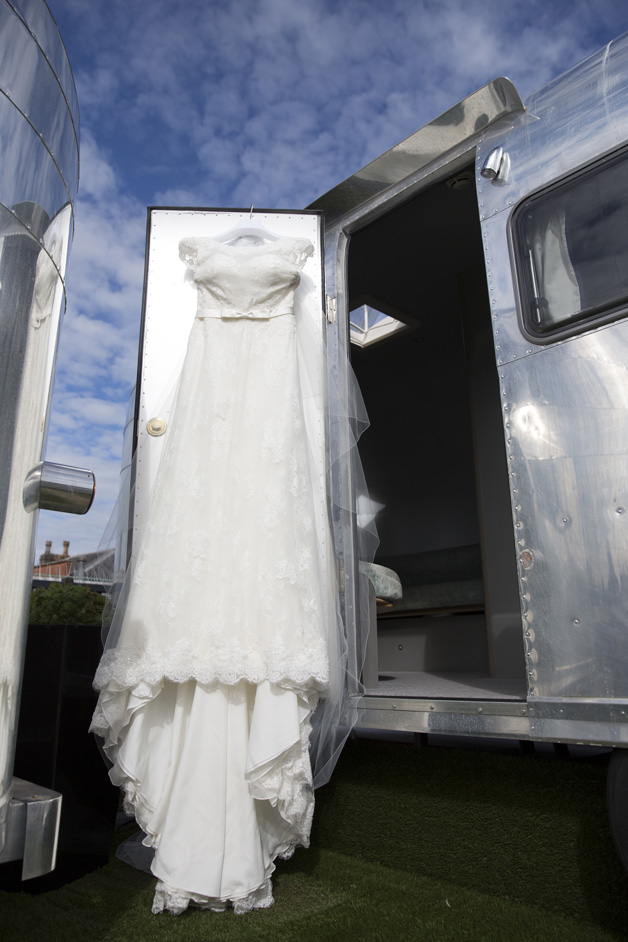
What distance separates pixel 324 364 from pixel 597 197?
1121 millimetres

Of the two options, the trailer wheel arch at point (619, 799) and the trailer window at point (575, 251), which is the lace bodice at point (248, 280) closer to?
the trailer window at point (575, 251)

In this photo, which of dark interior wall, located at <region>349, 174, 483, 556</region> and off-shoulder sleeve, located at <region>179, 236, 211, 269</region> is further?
dark interior wall, located at <region>349, 174, 483, 556</region>

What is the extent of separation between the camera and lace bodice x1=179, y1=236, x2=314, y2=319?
2365 millimetres

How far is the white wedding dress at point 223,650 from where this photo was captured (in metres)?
1.76

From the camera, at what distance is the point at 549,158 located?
2.01 meters

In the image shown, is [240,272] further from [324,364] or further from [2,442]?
[2,442]

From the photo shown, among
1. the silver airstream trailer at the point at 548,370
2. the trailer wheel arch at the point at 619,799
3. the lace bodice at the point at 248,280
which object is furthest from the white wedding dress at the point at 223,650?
the trailer wheel arch at the point at 619,799

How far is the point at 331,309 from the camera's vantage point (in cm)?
268

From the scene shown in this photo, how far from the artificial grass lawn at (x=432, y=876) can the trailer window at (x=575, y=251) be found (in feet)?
4.39

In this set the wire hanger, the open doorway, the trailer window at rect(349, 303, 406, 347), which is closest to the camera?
the wire hanger

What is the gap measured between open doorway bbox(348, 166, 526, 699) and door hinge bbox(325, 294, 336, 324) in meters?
0.43

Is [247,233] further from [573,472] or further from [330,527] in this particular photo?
[573,472]

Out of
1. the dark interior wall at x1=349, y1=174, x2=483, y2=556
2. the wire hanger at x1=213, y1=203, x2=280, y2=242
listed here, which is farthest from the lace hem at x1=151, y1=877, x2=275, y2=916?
the dark interior wall at x1=349, y1=174, x2=483, y2=556

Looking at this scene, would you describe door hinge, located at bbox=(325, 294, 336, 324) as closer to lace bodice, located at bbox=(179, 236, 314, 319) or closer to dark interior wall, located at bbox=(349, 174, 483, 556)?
lace bodice, located at bbox=(179, 236, 314, 319)
